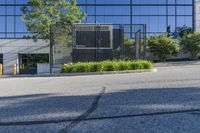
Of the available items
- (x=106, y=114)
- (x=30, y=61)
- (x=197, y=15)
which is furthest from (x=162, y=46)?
(x=106, y=114)

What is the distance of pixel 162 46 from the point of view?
46625 mm

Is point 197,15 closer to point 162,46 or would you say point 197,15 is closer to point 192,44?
point 192,44

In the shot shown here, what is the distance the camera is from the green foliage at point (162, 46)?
4638cm

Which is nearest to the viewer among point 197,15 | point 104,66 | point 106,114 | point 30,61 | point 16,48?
point 106,114

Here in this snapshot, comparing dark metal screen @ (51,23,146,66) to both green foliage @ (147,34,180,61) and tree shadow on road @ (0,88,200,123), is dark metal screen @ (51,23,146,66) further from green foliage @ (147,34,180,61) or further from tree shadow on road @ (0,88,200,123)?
tree shadow on road @ (0,88,200,123)

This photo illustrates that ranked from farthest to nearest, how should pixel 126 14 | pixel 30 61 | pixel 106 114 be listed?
pixel 126 14 → pixel 30 61 → pixel 106 114

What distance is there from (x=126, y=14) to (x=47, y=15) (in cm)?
1604

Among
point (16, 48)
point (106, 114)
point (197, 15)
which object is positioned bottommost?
point (106, 114)

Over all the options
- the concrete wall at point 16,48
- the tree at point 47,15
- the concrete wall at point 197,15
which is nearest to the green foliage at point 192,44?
the concrete wall at point 197,15

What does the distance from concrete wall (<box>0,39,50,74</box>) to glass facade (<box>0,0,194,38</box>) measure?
3.10 feet

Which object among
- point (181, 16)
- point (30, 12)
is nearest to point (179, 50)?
point (181, 16)

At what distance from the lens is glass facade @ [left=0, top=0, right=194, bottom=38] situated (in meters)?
55.2

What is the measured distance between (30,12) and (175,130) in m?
38.5

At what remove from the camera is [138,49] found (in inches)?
1271
